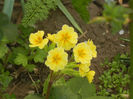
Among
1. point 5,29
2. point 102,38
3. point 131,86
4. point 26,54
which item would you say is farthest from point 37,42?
point 102,38

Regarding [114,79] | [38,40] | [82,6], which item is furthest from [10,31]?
[114,79]

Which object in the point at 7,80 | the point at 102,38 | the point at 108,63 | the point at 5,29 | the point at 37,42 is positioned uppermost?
the point at 5,29

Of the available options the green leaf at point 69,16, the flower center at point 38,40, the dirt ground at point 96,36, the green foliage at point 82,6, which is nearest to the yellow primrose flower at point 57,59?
the flower center at point 38,40

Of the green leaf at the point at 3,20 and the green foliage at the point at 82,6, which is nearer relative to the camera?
the green foliage at the point at 82,6

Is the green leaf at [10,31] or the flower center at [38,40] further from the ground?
the green leaf at [10,31]

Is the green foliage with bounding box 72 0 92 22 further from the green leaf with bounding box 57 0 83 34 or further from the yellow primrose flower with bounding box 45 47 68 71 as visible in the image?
the green leaf with bounding box 57 0 83 34

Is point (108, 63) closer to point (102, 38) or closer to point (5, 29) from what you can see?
point (102, 38)

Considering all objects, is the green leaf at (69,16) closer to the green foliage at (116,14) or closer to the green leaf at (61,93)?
the green leaf at (61,93)

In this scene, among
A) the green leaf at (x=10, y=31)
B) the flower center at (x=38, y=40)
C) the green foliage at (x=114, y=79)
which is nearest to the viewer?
the green leaf at (x=10, y=31)
